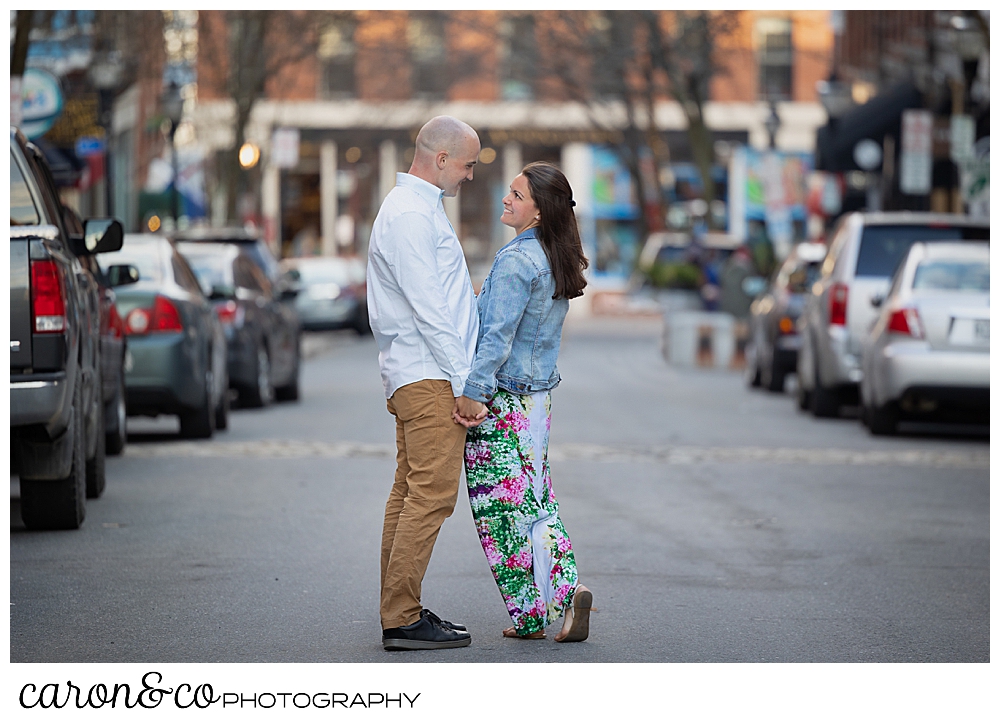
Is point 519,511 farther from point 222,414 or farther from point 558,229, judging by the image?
point 222,414

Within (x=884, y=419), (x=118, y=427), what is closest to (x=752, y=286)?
(x=884, y=419)

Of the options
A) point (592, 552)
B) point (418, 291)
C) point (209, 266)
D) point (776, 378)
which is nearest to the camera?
point (418, 291)

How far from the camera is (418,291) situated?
5.87 meters

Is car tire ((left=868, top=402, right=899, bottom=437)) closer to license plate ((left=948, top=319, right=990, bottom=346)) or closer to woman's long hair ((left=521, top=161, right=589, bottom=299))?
license plate ((left=948, top=319, right=990, bottom=346))

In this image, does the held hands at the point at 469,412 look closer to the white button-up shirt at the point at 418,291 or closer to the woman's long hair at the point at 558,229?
the white button-up shirt at the point at 418,291

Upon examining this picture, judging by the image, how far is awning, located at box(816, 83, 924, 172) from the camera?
30.2 metres

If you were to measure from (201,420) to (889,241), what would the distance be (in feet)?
20.1

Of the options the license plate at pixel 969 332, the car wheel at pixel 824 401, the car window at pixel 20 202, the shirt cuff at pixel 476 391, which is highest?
the car window at pixel 20 202

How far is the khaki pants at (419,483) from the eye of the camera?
5.96 metres

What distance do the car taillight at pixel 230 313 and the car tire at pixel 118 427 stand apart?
131 inches

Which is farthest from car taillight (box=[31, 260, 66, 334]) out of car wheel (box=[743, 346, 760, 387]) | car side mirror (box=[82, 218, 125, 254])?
car wheel (box=[743, 346, 760, 387])

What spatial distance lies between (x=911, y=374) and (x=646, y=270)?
27.1 metres

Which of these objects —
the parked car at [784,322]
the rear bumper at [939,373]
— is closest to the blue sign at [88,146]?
the parked car at [784,322]

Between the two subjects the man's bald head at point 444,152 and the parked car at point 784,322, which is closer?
the man's bald head at point 444,152
